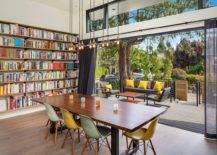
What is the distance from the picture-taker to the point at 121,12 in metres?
6.32

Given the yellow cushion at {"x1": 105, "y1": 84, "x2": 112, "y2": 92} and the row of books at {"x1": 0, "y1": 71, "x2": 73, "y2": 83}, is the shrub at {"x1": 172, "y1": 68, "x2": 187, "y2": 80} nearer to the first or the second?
the yellow cushion at {"x1": 105, "y1": 84, "x2": 112, "y2": 92}

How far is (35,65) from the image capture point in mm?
6062

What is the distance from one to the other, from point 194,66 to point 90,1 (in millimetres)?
5538

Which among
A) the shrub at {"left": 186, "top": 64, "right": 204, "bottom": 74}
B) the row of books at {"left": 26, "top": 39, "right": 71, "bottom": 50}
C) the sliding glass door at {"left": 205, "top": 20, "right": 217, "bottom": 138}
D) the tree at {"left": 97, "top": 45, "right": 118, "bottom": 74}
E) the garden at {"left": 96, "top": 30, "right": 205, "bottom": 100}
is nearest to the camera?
the sliding glass door at {"left": 205, "top": 20, "right": 217, "bottom": 138}

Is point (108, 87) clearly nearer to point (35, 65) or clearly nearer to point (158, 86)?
point (158, 86)

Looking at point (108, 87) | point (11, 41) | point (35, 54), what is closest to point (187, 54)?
point (108, 87)

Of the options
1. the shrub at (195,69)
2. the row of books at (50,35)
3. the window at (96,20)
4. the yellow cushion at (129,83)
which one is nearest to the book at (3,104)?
the row of books at (50,35)

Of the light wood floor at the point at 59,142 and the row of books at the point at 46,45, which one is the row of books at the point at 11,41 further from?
the light wood floor at the point at 59,142

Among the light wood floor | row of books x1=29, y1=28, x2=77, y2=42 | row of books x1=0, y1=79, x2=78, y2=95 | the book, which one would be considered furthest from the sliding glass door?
the book

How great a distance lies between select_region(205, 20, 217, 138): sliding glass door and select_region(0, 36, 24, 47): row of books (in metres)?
4.71

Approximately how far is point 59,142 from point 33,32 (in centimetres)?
349

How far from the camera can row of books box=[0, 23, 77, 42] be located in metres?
5.34

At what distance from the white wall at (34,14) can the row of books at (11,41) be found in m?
0.57

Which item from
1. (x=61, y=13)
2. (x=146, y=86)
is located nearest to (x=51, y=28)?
(x=61, y=13)
